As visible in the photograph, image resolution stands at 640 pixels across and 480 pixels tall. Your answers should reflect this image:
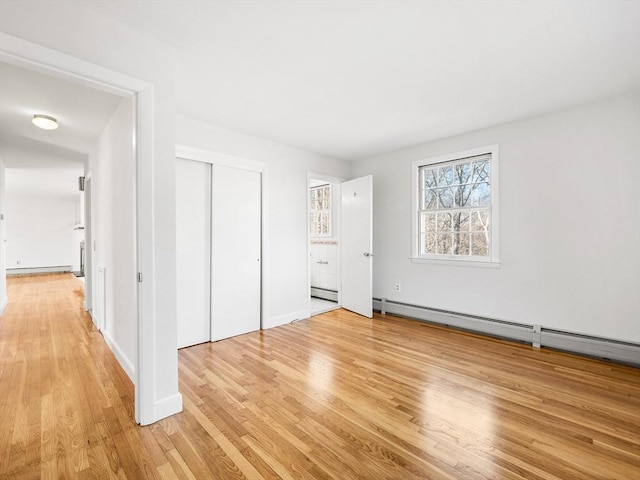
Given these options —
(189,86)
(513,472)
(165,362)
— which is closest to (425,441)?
(513,472)

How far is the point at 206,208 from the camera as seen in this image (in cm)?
350

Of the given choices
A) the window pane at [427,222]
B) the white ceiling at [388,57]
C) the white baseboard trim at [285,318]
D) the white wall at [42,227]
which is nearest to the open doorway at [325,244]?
the white baseboard trim at [285,318]

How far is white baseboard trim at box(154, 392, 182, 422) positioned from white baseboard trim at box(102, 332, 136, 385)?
436mm

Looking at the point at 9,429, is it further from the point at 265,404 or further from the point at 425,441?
the point at 425,441

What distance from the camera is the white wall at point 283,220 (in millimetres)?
3857

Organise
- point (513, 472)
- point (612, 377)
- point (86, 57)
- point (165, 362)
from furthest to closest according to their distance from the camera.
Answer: point (612, 377), point (165, 362), point (86, 57), point (513, 472)

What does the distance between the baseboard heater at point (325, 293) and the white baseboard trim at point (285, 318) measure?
1182mm

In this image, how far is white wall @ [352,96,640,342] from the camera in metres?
2.84

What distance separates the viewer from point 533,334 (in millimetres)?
3307

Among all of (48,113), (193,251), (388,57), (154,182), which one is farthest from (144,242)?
(48,113)

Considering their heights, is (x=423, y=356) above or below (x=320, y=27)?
below

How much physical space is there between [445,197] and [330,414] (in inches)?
128

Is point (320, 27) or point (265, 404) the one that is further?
point (265, 404)

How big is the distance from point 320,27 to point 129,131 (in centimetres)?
173
